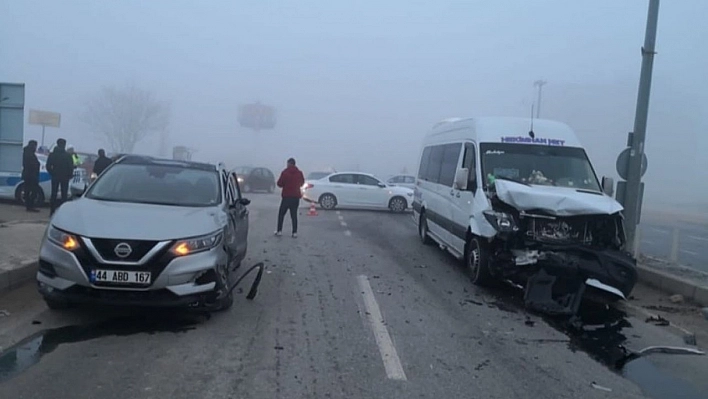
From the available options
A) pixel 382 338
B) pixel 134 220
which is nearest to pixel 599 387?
pixel 382 338

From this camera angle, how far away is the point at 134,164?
8.45 metres

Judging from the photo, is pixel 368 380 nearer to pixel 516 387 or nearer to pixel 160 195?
pixel 516 387

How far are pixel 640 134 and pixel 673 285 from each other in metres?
3.16

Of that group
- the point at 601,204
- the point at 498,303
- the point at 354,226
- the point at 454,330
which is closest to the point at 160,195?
the point at 454,330

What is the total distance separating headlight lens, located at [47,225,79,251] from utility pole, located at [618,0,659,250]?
30.7 feet

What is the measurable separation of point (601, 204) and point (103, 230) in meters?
6.29

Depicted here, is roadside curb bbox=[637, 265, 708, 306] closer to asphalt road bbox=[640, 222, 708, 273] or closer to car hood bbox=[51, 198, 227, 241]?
asphalt road bbox=[640, 222, 708, 273]

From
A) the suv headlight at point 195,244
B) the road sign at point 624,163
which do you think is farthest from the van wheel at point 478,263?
the suv headlight at point 195,244

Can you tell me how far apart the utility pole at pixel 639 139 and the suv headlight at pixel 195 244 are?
8045mm

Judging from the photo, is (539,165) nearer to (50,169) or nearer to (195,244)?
(195,244)

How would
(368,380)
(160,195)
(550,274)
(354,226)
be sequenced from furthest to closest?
(354,226) → (550,274) → (160,195) → (368,380)

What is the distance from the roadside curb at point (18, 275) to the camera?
25.5ft

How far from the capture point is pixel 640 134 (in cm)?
1172

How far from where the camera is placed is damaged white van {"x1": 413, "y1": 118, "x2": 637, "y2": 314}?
8312mm
